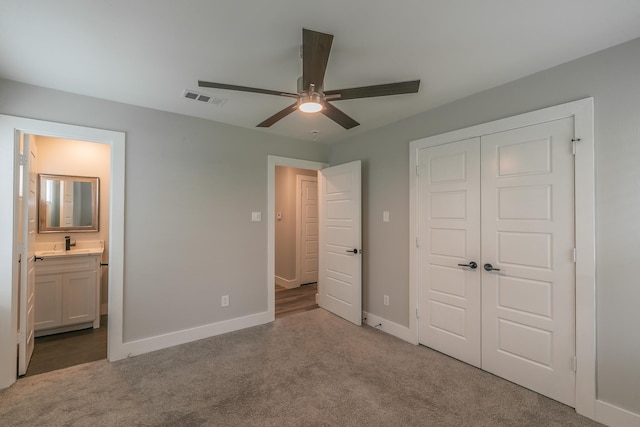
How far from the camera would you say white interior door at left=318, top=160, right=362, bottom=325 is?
11.8ft

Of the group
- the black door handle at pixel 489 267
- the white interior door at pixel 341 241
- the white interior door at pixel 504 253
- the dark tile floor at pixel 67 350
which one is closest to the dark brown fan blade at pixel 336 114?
the white interior door at pixel 504 253

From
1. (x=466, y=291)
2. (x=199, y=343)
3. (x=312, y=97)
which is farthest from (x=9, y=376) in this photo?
(x=466, y=291)

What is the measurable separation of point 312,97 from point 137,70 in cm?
144

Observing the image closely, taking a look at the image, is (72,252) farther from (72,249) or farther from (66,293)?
(66,293)

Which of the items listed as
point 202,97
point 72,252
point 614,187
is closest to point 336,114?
point 202,97

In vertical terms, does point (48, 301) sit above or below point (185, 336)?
above

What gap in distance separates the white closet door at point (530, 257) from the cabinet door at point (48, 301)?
15.0ft

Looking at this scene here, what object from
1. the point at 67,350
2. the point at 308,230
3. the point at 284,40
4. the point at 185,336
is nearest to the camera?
the point at 284,40

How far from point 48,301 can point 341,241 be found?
3.51 metres

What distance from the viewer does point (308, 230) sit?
224 inches

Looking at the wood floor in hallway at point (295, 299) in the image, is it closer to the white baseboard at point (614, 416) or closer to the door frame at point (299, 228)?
the door frame at point (299, 228)

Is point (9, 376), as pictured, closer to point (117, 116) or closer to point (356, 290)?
point (117, 116)

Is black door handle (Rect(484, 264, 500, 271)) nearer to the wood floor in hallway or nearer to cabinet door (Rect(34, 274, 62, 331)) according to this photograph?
the wood floor in hallway

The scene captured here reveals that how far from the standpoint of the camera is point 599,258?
6.33 ft
